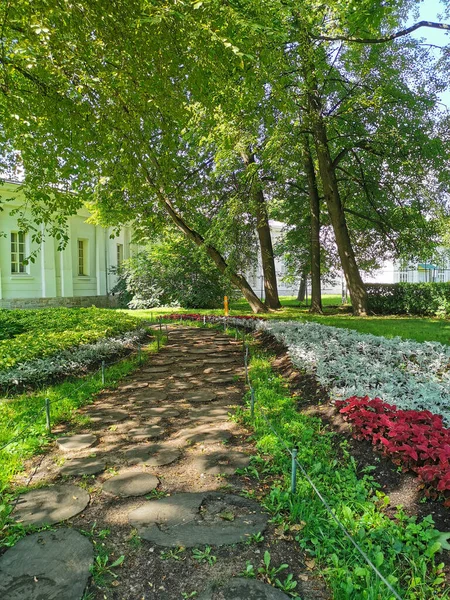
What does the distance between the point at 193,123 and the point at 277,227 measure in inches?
1231

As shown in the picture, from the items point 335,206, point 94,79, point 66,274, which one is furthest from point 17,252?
point 94,79

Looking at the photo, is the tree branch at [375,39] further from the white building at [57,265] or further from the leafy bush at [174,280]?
the white building at [57,265]

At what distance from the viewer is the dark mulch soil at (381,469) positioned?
2.33 m

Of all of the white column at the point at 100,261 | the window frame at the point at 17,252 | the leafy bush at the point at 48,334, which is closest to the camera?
the leafy bush at the point at 48,334

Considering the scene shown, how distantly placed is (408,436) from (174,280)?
15970mm

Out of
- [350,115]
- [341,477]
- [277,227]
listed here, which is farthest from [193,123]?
[277,227]

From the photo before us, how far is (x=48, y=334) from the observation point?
23.5 ft

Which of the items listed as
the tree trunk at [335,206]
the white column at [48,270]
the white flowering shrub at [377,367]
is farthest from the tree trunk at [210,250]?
the white column at [48,270]

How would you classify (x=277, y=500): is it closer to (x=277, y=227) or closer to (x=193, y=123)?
(x=193, y=123)

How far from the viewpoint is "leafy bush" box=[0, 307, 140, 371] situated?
18.9 ft

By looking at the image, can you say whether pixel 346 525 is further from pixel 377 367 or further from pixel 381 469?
pixel 377 367

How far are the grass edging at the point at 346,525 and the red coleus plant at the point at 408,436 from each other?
232 mm

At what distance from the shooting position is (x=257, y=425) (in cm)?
403

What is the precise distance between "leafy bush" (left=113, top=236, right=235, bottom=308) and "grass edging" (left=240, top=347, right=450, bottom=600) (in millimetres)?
14265
